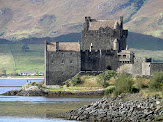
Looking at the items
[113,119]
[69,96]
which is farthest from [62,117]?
[69,96]

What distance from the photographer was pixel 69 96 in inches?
4055

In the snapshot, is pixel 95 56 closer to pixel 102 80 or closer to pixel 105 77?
pixel 105 77

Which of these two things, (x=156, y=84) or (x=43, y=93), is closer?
(x=156, y=84)

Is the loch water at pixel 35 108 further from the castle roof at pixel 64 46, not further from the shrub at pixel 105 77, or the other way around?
the castle roof at pixel 64 46

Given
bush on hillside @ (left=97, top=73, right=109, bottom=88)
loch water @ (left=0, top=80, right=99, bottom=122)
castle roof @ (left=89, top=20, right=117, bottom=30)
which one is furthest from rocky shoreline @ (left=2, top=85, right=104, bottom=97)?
castle roof @ (left=89, top=20, right=117, bottom=30)

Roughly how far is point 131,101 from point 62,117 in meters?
8.94

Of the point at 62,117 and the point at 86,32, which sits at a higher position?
the point at 86,32

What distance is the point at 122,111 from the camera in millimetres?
65938

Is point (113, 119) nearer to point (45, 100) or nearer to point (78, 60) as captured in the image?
point (45, 100)

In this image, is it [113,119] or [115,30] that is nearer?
[113,119]

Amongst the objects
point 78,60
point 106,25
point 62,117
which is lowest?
point 62,117

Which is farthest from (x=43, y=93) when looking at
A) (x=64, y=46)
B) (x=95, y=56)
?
(x=95, y=56)

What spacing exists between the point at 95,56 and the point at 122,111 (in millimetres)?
50387

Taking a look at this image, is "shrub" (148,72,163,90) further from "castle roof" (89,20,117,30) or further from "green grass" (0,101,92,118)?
"castle roof" (89,20,117,30)
